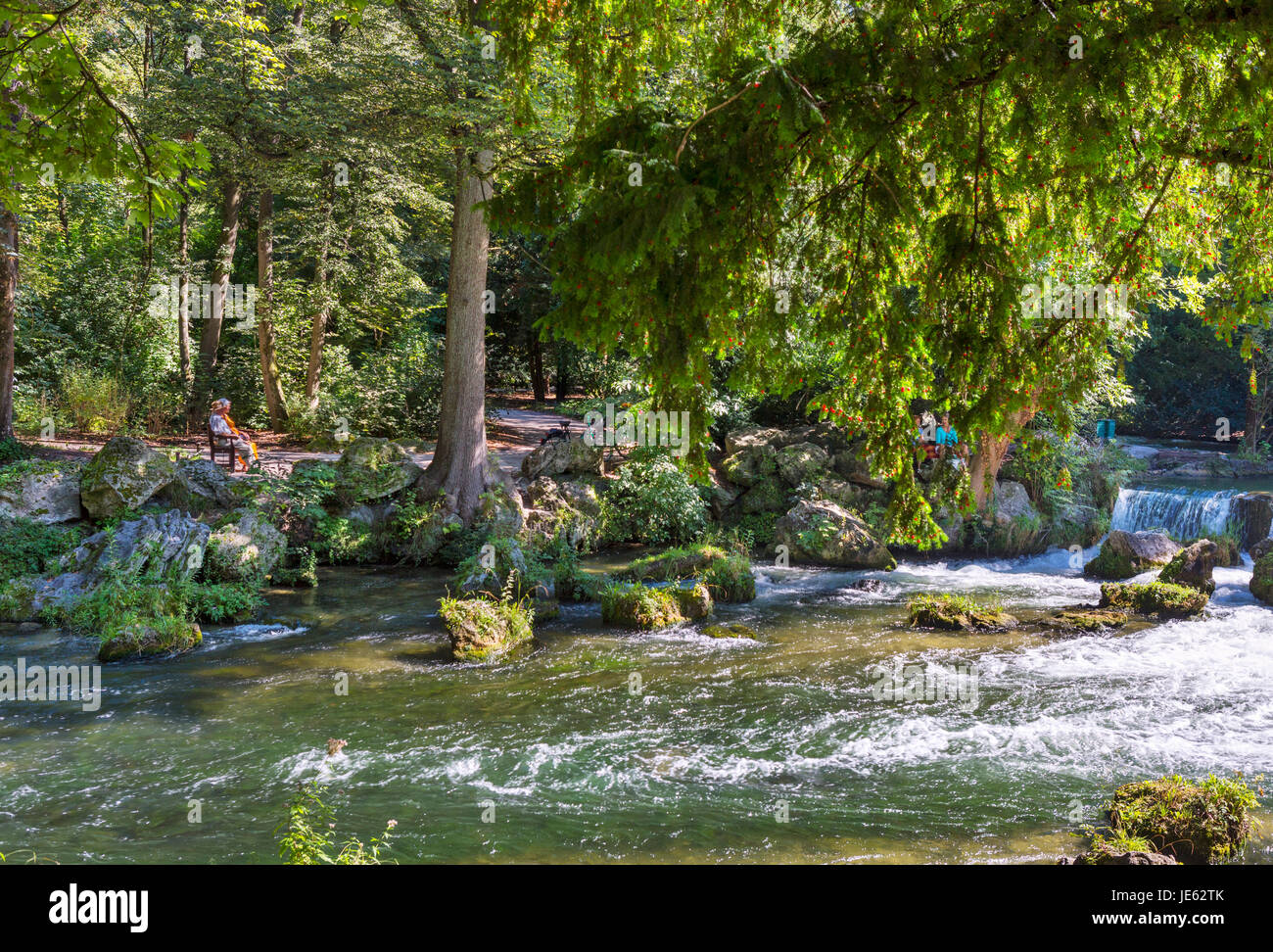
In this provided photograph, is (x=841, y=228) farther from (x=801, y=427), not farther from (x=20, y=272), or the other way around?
(x=20, y=272)

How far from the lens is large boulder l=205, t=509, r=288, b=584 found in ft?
40.9

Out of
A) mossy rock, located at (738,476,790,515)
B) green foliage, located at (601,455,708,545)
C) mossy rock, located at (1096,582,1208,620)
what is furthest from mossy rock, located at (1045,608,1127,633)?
green foliage, located at (601,455,708,545)

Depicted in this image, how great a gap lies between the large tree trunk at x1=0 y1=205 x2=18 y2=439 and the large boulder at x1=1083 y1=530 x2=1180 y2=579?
63.5 ft

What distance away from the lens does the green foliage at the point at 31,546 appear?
1159 centimetres

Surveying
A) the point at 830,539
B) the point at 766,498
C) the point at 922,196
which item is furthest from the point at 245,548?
the point at 922,196

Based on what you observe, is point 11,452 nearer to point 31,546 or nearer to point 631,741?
point 31,546

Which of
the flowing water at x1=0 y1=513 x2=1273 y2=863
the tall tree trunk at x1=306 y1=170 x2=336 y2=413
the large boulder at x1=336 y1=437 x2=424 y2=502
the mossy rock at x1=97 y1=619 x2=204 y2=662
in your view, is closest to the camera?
the flowing water at x1=0 y1=513 x2=1273 y2=863

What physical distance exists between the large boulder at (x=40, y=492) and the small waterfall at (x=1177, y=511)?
19.7 metres

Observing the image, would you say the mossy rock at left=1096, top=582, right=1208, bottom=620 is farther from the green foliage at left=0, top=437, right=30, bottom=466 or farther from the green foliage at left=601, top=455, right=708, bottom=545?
the green foliage at left=0, top=437, right=30, bottom=466

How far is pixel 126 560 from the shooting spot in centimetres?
1148

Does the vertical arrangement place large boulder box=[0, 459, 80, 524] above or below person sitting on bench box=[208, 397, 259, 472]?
below

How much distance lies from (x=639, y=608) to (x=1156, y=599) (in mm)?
7448

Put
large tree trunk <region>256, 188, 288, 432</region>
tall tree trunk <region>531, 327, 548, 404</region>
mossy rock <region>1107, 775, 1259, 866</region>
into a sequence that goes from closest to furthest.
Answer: mossy rock <region>1107, 775, 1259, 866</region>, large tree trunk <region>256, 188, 288, 432</region>, tall tree trunk <region>531, 327, 548, 404</region>

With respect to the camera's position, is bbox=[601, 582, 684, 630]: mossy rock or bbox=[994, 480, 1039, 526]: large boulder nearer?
bbox=[601, 582, 684, 630]: mossy rock
